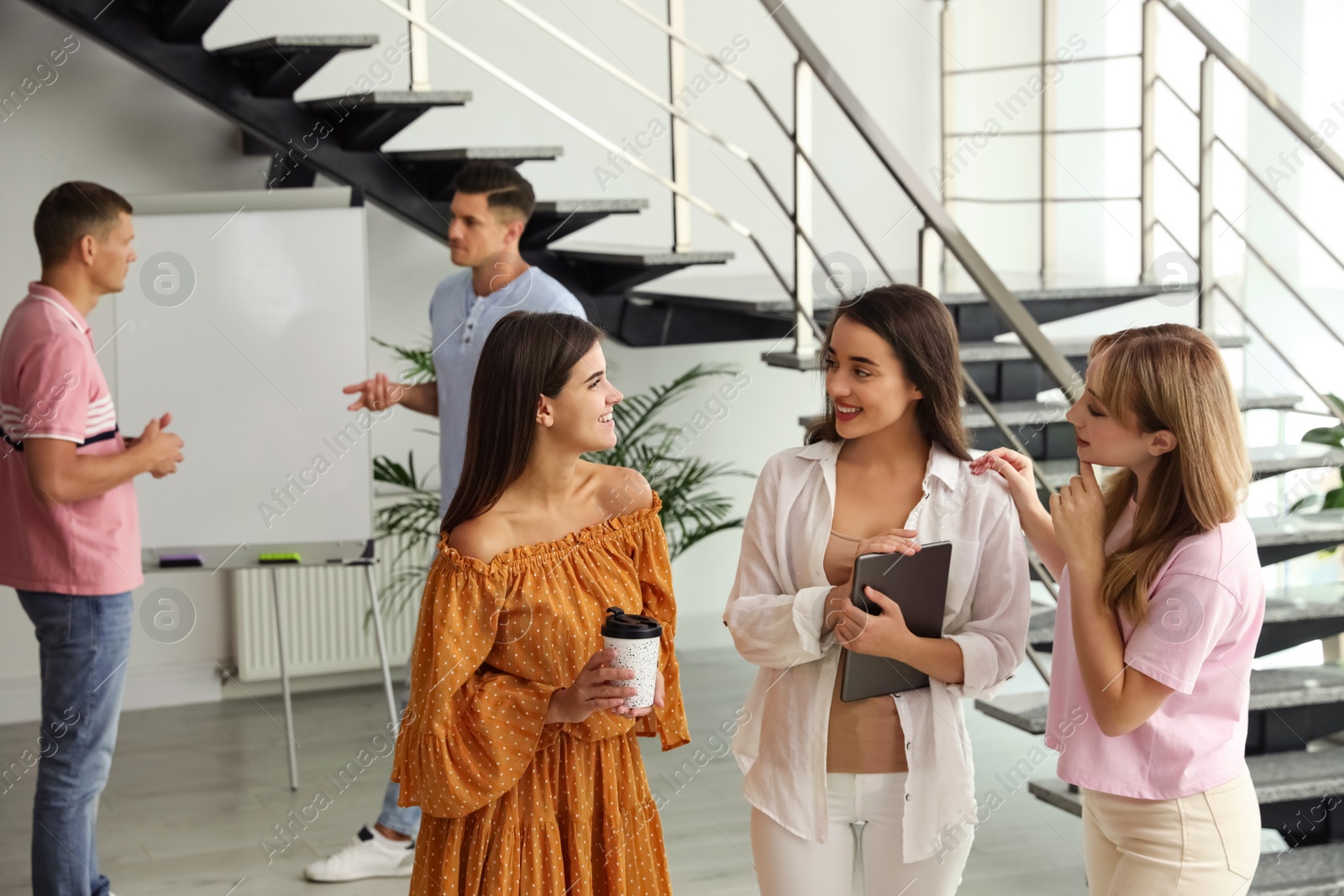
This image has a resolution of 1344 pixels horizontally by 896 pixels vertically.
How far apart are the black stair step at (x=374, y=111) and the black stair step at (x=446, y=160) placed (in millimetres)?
88

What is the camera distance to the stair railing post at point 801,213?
3238mm

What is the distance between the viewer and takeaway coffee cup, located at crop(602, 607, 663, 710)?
143 cm

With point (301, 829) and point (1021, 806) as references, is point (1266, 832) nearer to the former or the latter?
point (1021, 806)

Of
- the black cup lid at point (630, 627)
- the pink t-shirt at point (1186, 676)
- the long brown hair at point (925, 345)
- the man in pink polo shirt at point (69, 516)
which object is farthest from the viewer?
the man in pink polo shirt at point (69, 516)

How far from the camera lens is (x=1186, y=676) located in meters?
1.54

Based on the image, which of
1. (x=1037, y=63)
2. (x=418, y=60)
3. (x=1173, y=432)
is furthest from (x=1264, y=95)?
(x=418, y=60)

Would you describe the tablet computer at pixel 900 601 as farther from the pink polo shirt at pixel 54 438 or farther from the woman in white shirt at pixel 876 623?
the pink polo shirt at pixel 54 438

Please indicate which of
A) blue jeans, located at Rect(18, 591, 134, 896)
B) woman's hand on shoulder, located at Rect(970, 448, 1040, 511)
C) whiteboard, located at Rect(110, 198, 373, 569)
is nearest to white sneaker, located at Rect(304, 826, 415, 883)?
blue jeans, located at Rect(18, 591, 134, 896)

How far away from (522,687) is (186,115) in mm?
3547

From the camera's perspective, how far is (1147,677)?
5.11 feet

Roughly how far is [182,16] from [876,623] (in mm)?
2843

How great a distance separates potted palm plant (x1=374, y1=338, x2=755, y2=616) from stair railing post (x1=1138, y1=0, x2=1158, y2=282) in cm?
151

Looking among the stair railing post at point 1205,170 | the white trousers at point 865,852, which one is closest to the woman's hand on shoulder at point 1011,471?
the white trousers at point 865,852

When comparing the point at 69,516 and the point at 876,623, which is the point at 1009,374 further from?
the point at 69,516
